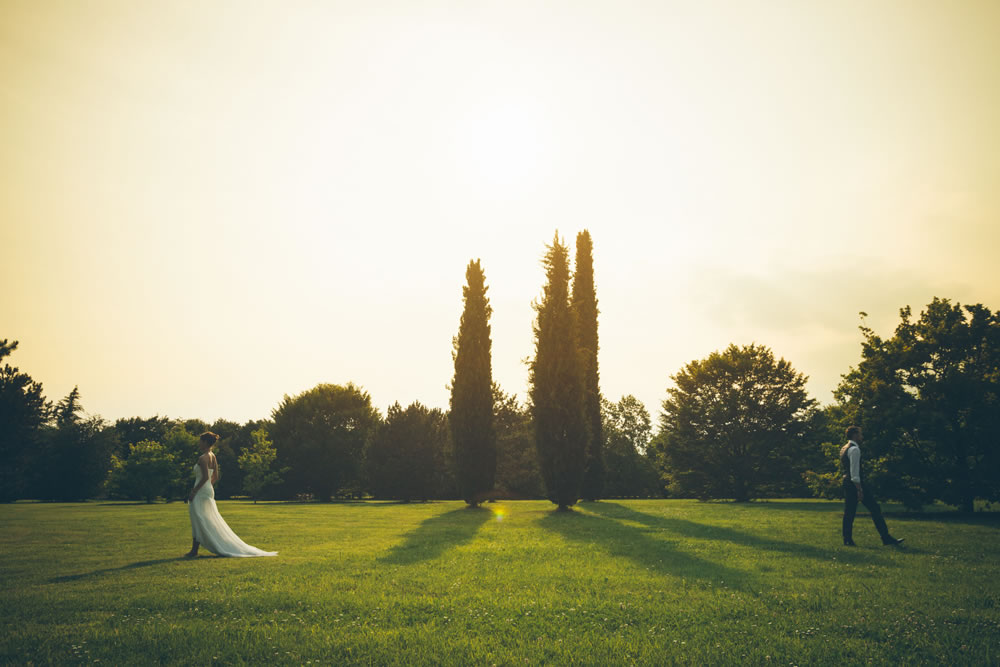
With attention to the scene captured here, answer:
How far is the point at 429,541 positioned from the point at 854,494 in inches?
429

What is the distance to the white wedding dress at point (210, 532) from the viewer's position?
470 inches

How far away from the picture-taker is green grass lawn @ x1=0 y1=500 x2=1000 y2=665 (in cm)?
523

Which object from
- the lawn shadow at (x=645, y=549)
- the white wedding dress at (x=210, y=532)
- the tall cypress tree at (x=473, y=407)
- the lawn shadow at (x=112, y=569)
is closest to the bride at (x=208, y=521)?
the white wedding dress at (x=210, y=532)

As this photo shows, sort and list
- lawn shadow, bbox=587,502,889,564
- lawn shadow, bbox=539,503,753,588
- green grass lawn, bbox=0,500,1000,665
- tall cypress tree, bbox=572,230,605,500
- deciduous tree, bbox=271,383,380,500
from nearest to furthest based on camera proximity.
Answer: green grass lawn, bbox=0,500,1000,665, lawn shadow, bbox=539,503,753,588, lawn shadow, bbox=587,502,889,564, tall cypress tree, bbox=572,230,605,500, deciduous tree, bbox=271,383,380,500

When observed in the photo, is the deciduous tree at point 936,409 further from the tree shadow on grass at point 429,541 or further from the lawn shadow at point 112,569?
the lawn shadow at point 112,569

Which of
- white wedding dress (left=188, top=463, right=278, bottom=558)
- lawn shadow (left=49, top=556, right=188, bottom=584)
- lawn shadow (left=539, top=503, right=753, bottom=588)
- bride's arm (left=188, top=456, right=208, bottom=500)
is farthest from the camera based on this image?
bride's arm (left=188, top=456, right=208, bottom=500)

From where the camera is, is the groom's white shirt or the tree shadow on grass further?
the groom's white shirt

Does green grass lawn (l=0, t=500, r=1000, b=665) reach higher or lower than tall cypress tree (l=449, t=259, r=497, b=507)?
lower

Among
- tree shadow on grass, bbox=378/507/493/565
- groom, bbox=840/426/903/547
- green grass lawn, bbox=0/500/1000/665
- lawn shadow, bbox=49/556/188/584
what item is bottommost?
tree shadow on grass, bbox=378/507/493/565

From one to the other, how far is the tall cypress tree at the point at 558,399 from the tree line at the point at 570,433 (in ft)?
0.23

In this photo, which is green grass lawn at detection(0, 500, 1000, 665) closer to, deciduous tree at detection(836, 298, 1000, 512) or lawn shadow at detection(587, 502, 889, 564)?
lawn shadow at detection(587, 502, 889, 564)

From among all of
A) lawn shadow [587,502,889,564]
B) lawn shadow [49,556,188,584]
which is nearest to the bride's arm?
lawn shadow [49,556,188,584]

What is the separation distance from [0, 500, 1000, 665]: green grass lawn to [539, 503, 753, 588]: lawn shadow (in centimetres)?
10

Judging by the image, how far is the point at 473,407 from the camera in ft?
99.1
